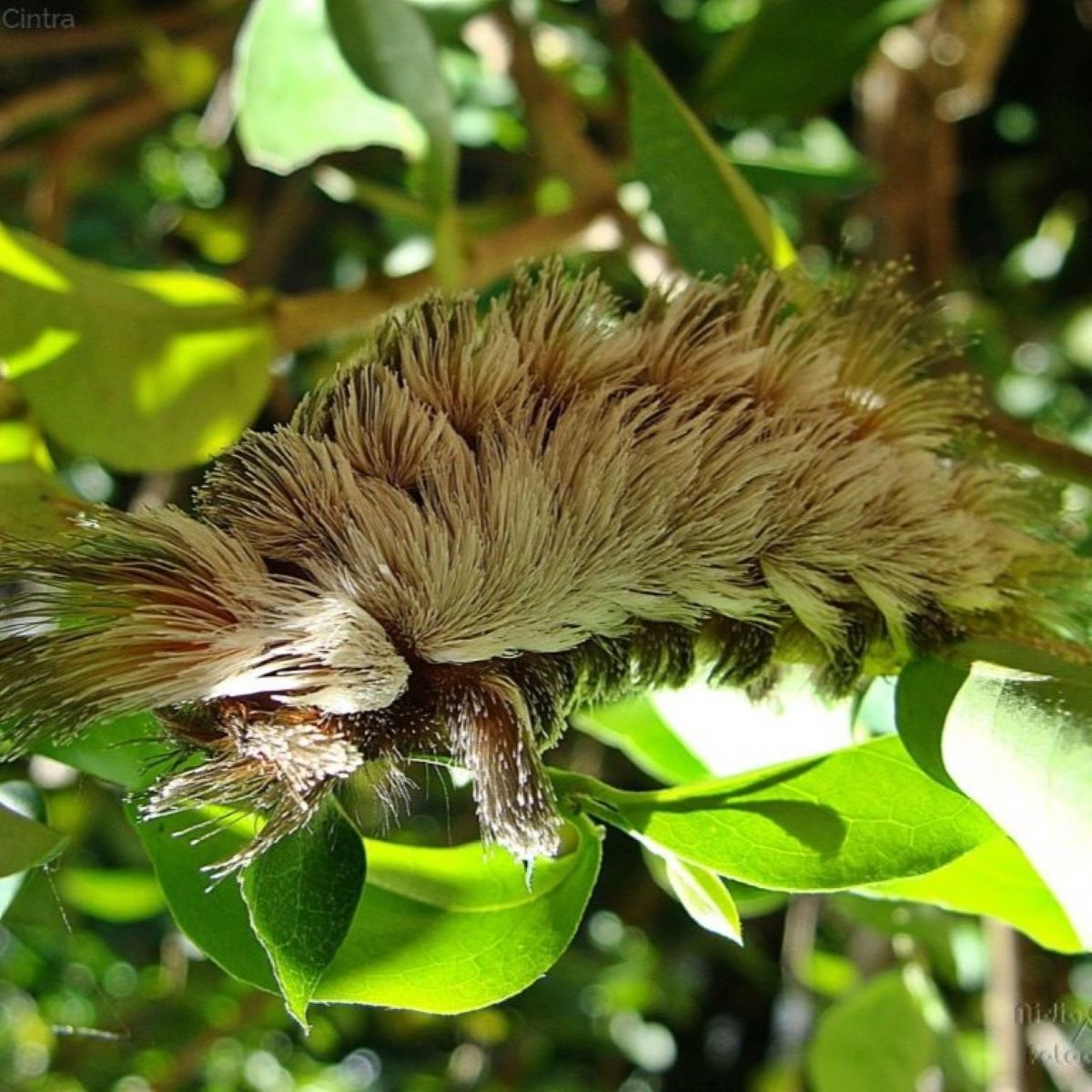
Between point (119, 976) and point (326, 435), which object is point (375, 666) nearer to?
point (326, 435)

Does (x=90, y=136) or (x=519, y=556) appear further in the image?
(x=90, y=136)

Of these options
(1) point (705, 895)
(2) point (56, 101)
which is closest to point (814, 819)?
(1) point (705, 895)

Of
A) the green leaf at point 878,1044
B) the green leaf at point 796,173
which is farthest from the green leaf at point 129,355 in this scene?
Result: the green leaf at point 878,1044

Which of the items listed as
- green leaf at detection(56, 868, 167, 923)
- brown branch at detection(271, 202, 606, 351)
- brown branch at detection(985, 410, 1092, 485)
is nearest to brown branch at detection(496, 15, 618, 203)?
brown branch at detection(271, 202, 606, 351)

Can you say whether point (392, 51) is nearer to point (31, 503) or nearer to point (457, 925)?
point (31, 503)

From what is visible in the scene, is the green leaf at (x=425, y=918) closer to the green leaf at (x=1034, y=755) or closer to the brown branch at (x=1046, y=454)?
the green leaf at (x=1034, y=755)
